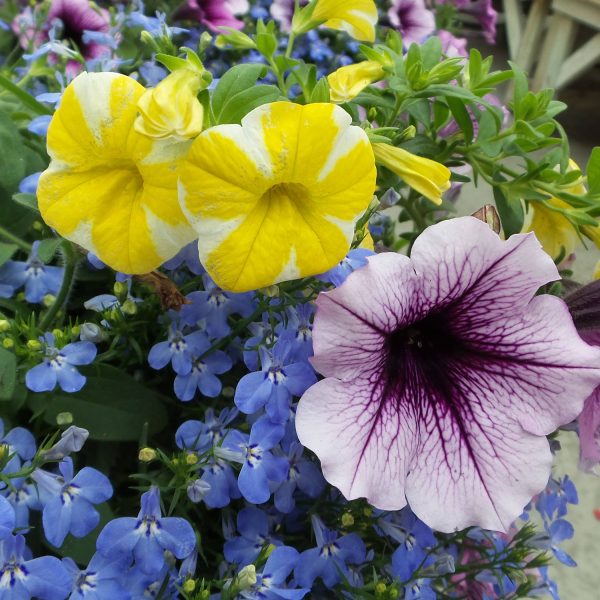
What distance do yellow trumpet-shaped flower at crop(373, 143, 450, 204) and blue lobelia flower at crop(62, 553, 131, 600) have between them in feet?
0.97

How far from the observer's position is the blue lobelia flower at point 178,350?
481 millimetres

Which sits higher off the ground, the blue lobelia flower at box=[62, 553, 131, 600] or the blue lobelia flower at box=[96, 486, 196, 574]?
the blue lobelia flower at box=[96, 486, 196, 574]

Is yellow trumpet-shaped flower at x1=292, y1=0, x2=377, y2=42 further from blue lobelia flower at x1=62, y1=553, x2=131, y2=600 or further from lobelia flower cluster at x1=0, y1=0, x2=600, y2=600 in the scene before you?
blue lobelia flower at x1=62, y1=553, x2=131, y2=600

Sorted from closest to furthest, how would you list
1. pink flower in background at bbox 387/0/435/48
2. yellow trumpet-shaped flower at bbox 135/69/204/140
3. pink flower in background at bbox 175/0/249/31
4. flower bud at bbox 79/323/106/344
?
yellow trumpet-shaped flower at bbox 135/69/204/140
flower bud at bbox 79/323/106/344
pink flower in background at bbox 175/0/249/31
pink flower in background at bbox 387/0/435/48

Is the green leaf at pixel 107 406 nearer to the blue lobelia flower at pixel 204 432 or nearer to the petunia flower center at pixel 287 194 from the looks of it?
the blue lobelia flower at pixel 204 432

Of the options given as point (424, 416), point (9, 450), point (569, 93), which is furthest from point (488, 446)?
point (569, 93)

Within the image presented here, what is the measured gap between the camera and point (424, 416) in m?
0.47

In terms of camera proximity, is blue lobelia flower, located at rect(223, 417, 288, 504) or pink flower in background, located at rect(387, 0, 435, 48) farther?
pink flower in background, located at rect(387, 0, 435, 48)

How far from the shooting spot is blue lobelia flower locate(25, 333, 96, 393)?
0.44 meters

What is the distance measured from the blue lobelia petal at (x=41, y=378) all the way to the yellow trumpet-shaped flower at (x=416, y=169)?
0.82 ft

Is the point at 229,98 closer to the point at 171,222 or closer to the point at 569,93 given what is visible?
the point at 171,222

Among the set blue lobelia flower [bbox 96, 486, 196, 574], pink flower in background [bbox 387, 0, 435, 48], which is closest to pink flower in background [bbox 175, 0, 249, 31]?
pink flower in background [bbox 387, 0, 435, 48]

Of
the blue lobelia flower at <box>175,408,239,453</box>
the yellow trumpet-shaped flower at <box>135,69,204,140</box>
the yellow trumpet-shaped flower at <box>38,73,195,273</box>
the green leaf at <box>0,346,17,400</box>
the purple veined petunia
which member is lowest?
the blue lobelia flower at <box>175,408,239,453</box>

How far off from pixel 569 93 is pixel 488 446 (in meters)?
2.91
